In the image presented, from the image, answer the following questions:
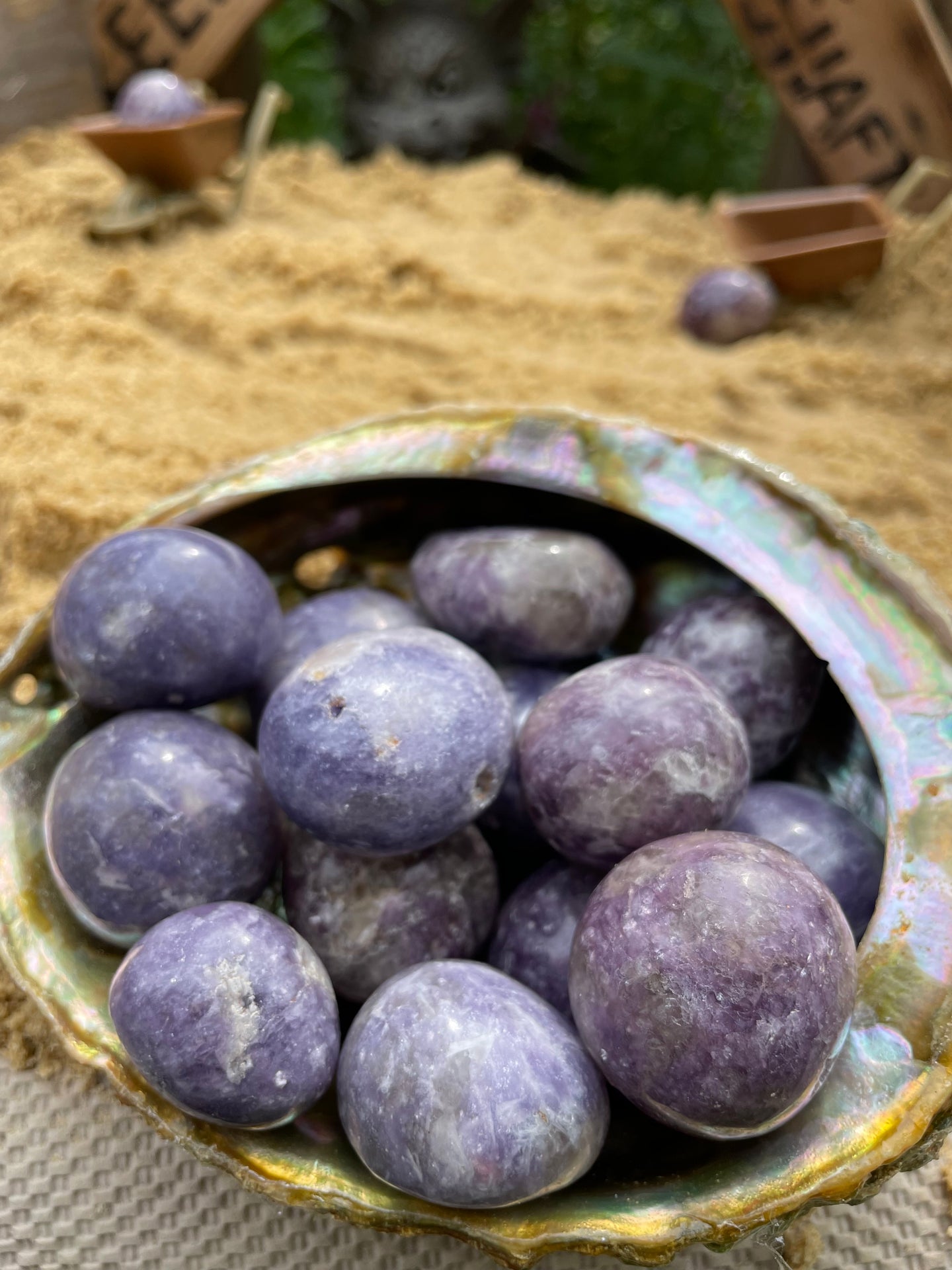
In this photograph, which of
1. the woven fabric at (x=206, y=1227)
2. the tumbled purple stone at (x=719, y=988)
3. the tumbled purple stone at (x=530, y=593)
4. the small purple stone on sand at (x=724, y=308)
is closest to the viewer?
the tumbled purple stone at (x=719, y=988)

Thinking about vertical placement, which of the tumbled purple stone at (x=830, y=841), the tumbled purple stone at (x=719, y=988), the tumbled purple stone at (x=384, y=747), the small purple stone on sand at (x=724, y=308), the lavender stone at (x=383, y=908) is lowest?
the small purple stone on sand at (x=724, y=308)

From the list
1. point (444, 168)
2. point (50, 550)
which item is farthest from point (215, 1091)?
point (444, 168)

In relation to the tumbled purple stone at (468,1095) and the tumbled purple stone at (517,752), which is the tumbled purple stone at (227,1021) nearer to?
the tumbled purple stone at (468,1095)

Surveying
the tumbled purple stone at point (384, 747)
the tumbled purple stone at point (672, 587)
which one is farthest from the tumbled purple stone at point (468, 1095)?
the tumbled purple stone at point (672, 587)

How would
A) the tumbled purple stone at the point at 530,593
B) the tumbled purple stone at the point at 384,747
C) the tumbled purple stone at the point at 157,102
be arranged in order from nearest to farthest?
1. the tumbled purple stone at the point at 384,747
2. the tumbled purple stone at the point at 530,593
3. the tumbled purple stone at the point at 157,102

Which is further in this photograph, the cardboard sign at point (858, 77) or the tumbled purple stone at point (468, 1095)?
the cardboard sign at point (858, 77)

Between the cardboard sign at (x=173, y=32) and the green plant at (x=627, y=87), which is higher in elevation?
the cardboard sign at (x=173, y=32)

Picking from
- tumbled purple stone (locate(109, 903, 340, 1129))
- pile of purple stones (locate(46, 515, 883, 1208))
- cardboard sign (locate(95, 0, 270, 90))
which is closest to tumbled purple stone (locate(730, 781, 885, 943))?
pile of purple stones (locate(46, 515, 883, 1208))
